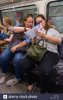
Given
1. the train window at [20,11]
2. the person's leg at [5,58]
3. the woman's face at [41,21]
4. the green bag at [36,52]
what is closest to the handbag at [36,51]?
the green bag at [36,52]

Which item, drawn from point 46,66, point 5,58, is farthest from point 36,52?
point 5,58

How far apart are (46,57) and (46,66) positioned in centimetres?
16

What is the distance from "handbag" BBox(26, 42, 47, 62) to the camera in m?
3.22

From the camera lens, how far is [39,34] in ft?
10.4

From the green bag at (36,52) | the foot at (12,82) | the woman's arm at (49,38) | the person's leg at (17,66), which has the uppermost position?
the woman's arm at (49,38)

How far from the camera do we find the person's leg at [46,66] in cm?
306

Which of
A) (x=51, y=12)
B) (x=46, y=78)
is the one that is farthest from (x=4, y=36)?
(x=46, y=78)

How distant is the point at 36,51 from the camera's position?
3254mm

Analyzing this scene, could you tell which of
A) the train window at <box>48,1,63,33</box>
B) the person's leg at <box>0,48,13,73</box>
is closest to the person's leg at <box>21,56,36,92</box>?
the person's leg at <box>0,48,13,73</box>

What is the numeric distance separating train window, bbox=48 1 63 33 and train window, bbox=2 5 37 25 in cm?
35

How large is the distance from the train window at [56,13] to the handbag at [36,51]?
25.9 inches

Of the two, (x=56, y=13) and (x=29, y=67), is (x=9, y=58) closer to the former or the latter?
(x=29, y=67)

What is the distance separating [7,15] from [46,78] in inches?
85.8

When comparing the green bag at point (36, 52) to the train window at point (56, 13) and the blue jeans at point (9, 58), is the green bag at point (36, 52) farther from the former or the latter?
the train window at point (56, 13)
